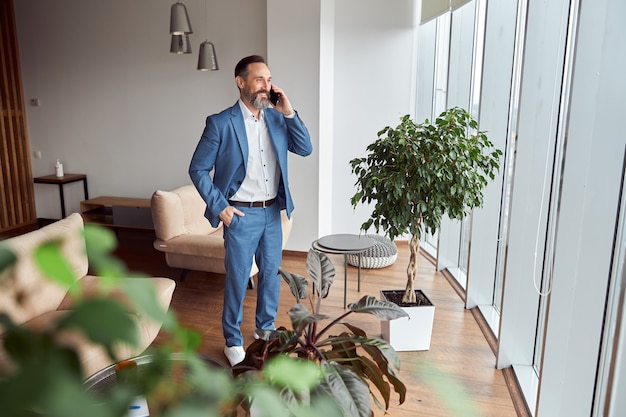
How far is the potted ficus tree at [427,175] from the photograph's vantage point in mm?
2750

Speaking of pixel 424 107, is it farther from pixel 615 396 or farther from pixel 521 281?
pixel 615 396

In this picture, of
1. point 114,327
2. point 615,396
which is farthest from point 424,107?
point 114,327

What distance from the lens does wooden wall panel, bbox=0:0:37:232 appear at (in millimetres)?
5980

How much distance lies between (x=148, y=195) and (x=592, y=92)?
5226 mm

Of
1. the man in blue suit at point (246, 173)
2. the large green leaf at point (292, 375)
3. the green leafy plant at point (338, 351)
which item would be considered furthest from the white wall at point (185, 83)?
the large green leaf at point (292, 375)

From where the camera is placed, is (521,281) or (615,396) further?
(521,281)

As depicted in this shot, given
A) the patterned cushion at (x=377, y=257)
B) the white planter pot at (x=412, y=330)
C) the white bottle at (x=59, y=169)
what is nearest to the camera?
the white planter pot at (x=412, y=330)

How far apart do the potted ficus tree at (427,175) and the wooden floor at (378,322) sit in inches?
32.2

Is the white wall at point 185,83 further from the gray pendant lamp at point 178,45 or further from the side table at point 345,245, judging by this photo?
the side table at point 345,245

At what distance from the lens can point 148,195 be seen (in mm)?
6039

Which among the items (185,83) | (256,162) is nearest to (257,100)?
(256,162)

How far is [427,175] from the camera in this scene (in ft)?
8.95

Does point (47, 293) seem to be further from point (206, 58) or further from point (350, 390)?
point (206, 58)

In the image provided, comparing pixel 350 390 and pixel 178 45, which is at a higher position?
pixel 178 45
